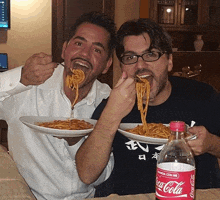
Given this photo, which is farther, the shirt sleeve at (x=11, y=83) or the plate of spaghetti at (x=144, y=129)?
the shirt sleeve at (x=11, y=83)

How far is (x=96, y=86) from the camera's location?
248cm

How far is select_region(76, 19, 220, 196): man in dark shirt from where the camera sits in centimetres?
198

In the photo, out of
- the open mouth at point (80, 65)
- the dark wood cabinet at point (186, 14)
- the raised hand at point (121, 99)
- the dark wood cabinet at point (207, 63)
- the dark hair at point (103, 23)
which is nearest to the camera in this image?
the raised hand at point (121, 99)

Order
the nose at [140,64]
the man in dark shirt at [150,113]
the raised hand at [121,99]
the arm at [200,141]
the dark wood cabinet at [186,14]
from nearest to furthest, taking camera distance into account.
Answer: the arm at [200,141] < the raised hand at [121,99] < the man in dark shirt at [150,113] < the nose at [140,64] < the dark wood cabinet at [186,14]

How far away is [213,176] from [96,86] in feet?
3.26

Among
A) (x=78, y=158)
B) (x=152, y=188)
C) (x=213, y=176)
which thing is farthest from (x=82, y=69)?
(x=213, y=176)

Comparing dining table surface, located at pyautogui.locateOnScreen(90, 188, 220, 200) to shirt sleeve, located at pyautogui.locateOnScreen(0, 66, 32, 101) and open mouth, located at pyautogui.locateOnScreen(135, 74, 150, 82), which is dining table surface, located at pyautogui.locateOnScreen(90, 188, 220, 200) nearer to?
open mouth, located at pyautogui.locateOnScreen(135, 74, 150, 82)

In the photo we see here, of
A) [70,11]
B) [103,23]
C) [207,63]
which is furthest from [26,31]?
[103,23]

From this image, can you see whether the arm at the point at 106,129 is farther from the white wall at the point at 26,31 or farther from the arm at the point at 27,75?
the white wall at the point at 26,31

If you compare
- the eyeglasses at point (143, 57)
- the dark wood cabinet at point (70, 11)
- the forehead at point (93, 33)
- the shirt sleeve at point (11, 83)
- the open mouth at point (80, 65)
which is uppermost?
the dark wood cabinet at point (70, 11)

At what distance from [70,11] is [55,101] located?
375 centimetres

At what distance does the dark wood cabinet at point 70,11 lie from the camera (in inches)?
228

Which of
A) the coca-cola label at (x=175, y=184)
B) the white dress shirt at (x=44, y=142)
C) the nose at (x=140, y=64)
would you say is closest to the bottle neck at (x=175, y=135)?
the coca-cola label at (x=175, y=184)

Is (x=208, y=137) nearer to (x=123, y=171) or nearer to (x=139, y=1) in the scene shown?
(x=123, y=171)
